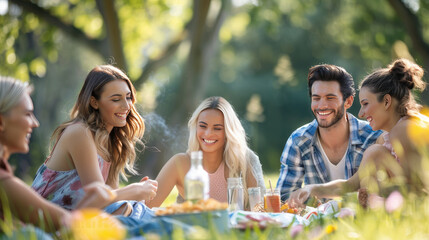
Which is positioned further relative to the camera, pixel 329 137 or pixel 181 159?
pixel 329 137

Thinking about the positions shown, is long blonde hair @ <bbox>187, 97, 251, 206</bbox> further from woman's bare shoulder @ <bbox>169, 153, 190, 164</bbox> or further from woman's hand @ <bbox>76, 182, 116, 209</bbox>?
woman's hand @ <bbox>76, 182, 116, 209</bbox>

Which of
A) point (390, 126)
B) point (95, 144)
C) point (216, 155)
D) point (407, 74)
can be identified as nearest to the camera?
point (95, 144)

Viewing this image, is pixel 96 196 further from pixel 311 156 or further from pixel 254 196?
pixel 311 156

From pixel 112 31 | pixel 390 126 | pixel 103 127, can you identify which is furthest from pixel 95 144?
pixel 112 31

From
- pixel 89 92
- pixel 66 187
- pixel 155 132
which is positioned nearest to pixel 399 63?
pixel 89 92

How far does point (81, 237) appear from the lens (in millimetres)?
1908

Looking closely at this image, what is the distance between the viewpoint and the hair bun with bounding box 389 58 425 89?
159 inches

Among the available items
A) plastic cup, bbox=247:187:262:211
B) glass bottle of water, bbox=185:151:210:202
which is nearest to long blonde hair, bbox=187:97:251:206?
plastic cup, bbox=247:187:262:211

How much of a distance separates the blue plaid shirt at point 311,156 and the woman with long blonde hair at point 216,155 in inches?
19.7

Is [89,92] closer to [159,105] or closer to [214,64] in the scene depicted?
[159,105]

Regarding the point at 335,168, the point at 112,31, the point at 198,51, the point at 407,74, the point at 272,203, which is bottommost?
the point at 272,203

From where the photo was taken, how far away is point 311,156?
4742 mm

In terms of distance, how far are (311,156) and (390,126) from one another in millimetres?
1011

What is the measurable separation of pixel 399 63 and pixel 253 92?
1932 centimetres
